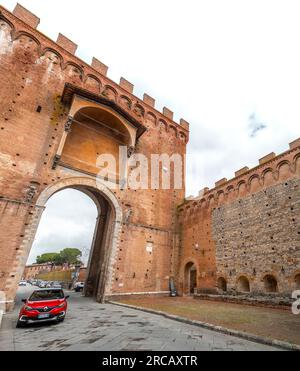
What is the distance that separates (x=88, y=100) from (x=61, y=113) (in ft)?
6.81

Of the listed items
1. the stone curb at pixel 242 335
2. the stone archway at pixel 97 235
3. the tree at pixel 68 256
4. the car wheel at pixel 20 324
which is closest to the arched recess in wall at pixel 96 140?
the stone archway at pixel 97 235

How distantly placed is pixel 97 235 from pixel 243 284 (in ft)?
39.1

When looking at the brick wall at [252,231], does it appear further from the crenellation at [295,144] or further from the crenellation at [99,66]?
the crenellation at [99,66]

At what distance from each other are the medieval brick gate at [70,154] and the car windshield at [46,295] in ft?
10.7

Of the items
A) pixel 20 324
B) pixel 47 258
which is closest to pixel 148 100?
pixel 20 324

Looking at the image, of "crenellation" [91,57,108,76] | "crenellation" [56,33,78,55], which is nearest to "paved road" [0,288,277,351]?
"crenellation" [91,57,108,76]

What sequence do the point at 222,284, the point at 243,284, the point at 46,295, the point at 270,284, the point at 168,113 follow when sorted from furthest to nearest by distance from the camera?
the point at 168,113 → the point at 222,284 → the point at 243,284 → the point at 270,284 → the point at 46,295

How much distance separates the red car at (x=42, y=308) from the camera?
6.54 meters

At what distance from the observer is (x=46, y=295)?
25.1 feet

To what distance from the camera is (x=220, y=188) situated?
1540cm

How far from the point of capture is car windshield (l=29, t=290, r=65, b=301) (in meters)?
7.43

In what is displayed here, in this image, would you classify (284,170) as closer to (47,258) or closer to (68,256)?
(68,256)

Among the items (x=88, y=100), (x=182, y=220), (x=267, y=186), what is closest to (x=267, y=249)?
(x=267, y=186)

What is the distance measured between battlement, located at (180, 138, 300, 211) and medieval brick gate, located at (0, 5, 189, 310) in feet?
16.5
